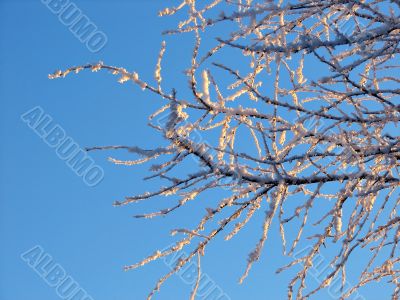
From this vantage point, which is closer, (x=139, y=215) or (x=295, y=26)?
(x=139, y=215)

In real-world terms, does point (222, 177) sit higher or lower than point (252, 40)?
lower

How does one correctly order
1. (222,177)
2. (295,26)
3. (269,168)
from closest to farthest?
(222,177) → (269,168) → (295,26)

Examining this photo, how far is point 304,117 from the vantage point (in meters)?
2.51

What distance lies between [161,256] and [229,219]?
0.42 m

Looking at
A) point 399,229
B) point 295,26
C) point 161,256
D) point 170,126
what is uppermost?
point 295,26

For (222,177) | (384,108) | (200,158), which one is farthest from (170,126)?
(384,108)

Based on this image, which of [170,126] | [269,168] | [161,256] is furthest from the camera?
[269,168]

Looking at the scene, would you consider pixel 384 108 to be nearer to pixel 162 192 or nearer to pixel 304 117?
pixel 304 117

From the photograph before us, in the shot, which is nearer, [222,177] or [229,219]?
[222,177]

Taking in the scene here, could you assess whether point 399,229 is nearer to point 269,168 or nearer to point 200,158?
point 269,168

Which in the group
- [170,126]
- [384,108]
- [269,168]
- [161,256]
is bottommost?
[161,256]

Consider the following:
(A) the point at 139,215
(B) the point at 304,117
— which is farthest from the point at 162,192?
(B) the point at 304,117

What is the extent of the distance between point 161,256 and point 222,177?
66cm

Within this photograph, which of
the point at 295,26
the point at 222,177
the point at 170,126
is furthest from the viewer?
the point at 295,26
